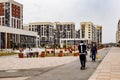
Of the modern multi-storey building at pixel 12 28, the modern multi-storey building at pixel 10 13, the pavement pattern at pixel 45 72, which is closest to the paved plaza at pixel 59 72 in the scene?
the pavement pattern at pixel 45 72

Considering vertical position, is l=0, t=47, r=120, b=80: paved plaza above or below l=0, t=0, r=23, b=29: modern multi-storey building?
below

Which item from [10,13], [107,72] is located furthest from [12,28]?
[107,72]

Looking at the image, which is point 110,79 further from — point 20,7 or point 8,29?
point 20,7

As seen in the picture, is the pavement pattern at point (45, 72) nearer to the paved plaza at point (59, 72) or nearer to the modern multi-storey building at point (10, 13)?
the paved plaza at point (59, 72)

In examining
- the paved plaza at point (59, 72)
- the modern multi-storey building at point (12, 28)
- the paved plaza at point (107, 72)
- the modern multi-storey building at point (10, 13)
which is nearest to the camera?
the paved plaza at point (107, 72)

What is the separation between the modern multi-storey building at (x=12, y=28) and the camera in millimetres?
99688

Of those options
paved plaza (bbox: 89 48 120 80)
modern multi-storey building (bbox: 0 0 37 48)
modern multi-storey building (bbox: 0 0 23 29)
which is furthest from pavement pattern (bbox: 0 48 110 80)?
modern multi-storey building (bbox: 0 0 23 29)

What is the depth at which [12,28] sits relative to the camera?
105438mm

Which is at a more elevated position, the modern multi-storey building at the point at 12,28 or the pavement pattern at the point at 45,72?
the modern multi-storey building at the point at 12,28

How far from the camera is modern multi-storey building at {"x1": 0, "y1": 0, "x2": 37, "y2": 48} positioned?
3925 inches

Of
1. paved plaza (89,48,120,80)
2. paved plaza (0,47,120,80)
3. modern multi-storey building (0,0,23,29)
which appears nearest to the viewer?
paved plaza (89,48,120,80)

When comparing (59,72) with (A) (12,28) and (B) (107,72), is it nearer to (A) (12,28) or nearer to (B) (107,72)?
(B) (107,72)

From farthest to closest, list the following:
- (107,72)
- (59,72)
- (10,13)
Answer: (10,13) → (59,72) → (107,72)

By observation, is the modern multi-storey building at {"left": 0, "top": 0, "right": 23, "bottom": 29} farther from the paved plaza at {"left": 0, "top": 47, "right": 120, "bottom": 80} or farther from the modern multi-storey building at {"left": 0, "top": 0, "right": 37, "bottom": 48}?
the paved plaza at {"left": 0, "top": 47, "right": 120, "bottom": 80}
